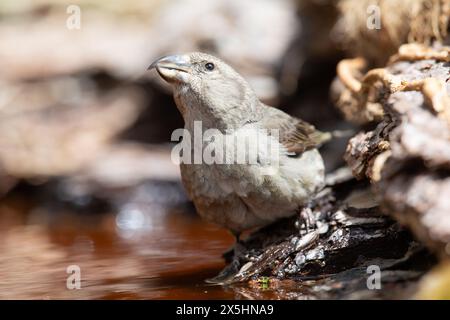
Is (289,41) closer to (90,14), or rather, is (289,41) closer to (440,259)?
(90,14)

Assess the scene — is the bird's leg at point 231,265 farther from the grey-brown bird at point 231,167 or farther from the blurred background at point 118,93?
the blurred background at point 118,93

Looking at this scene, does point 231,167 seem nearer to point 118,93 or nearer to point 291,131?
point 291,131

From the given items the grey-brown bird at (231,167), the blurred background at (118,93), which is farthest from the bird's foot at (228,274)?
the blurred background at (118,93)

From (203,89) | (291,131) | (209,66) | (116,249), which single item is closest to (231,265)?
(291,131)

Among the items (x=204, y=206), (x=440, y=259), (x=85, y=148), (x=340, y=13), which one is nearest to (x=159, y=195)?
(x=85, y=148)

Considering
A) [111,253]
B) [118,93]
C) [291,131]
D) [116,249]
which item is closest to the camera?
[291,131]
